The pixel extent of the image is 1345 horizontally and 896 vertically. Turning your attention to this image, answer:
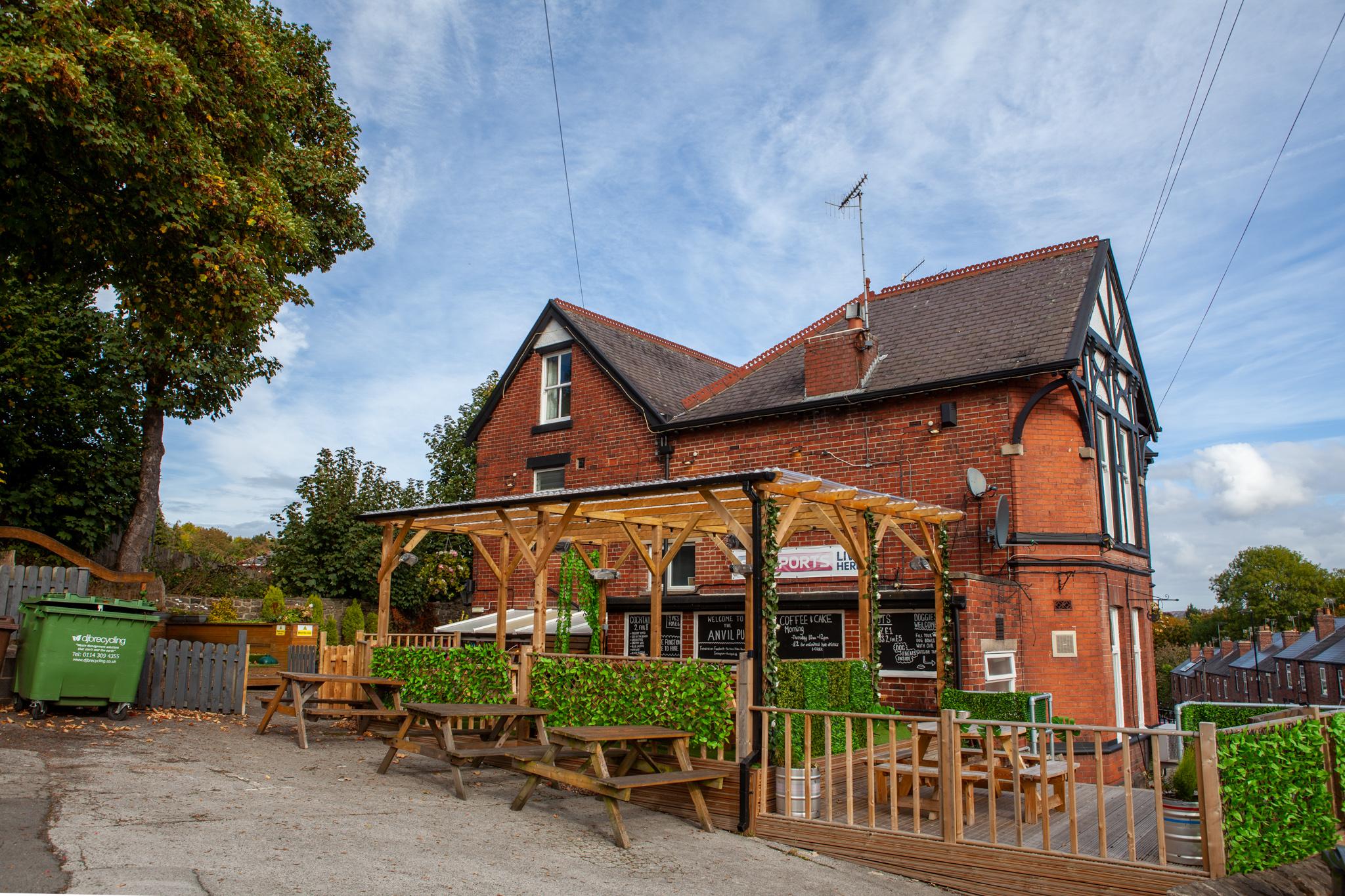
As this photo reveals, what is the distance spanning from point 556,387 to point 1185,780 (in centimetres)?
1509

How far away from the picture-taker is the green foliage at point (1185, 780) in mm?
7426

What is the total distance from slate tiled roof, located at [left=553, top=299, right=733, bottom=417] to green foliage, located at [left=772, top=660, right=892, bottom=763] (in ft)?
28.2

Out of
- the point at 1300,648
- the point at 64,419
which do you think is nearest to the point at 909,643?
the point at 64,419

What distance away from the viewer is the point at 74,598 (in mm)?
11320

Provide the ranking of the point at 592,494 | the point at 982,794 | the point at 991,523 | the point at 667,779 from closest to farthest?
the point at 667,779, the point at 982,794, the point at 592,494, the point at 991,523

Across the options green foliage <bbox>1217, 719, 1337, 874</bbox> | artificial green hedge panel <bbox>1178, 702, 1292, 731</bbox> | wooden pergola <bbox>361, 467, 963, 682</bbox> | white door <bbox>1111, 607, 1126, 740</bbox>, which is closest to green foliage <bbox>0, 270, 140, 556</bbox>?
wooden pergola <bbox>361, 467, 963, 682</bbox>

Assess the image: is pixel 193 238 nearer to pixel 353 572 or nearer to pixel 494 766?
pixel 494 766

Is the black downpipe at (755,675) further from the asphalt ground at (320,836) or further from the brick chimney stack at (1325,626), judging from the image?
the brick chimney stack at (1325,626)

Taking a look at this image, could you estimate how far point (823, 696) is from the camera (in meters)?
10.1

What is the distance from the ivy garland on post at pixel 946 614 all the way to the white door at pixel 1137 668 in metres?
5.20

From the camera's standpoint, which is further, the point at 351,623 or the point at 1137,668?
the point at 351,623

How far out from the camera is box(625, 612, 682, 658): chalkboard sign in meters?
16.6

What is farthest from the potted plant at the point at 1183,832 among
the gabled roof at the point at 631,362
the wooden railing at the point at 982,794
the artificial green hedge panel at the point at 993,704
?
the gabled roof at the point at 631,362

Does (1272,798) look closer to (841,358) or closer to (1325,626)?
(841,358)
